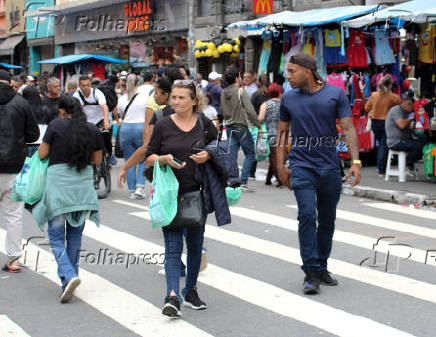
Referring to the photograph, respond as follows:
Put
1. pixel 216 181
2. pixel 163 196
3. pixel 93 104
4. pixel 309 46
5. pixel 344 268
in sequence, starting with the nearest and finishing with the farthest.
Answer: pixel 163 196, pixel 216 181, pixel 344 268, pixel 93 104, pixel 309 46

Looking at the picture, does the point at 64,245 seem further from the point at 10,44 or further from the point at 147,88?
the point at 10,44

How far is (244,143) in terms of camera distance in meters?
13.5

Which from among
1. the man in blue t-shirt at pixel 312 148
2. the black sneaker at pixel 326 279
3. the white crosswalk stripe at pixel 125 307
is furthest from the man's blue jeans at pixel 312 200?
the white crosswalk stripe at pixel 125 307

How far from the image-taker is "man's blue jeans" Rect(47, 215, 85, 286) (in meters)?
6.36

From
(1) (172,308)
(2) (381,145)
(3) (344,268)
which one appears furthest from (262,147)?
(1) (172,308)

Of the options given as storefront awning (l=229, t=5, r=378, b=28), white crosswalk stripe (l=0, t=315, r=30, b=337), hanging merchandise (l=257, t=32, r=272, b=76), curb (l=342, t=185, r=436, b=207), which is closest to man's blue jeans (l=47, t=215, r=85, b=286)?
white crosswalk stripe (l=0, t=315, r=30, b=337)

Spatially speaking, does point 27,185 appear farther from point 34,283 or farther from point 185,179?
point 185,179

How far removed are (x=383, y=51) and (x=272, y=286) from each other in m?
10.1

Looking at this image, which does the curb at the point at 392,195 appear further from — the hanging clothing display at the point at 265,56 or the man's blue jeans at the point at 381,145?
the hanging clothing display at the point at 265,56

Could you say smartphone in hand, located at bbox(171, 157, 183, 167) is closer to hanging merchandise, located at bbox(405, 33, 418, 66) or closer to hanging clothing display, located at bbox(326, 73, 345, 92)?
hanging merchandise, located at bbox(405, 33, 418, 66)

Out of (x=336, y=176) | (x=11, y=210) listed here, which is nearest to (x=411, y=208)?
(x=336, y=176)

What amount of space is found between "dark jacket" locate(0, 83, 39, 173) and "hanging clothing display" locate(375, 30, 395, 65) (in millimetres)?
9837

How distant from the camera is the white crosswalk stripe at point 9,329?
17.9 feet

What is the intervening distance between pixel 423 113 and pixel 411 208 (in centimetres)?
301
